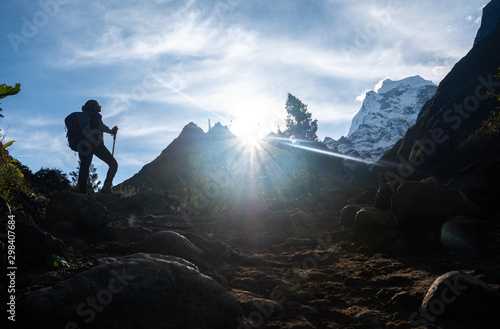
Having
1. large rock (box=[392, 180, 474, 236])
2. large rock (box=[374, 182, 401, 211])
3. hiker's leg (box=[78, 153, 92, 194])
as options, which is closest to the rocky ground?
large rock (box=[392, 180, 474, 236])

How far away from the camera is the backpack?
5863mm

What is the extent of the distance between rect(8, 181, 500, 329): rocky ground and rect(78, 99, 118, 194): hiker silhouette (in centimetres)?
182

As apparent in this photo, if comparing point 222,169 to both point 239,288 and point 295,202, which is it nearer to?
point 295,202

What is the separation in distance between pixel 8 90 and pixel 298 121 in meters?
42.4

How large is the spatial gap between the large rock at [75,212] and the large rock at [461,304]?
13.1ft

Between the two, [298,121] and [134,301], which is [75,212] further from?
[298,121]

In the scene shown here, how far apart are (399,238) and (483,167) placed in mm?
2881

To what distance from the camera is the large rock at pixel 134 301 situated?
73.6 inches

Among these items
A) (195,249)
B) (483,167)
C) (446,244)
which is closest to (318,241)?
(446,244)

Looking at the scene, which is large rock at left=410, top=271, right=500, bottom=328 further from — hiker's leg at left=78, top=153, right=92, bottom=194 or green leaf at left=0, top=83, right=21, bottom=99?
hiker's leg at left=78, top=153, right=92, bottom=194

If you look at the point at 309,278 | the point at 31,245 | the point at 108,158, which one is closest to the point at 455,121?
the point at 108,158

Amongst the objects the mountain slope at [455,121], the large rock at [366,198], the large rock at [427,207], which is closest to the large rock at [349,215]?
the large rock at [427,207]

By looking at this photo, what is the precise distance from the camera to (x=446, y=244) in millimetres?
3848

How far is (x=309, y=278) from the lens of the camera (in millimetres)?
3439
